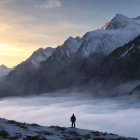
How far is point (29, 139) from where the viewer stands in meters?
37.6

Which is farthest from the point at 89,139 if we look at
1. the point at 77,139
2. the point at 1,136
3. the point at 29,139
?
the point at 1,136

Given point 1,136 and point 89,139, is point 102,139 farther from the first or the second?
point 1,136

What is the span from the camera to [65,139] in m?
43.6

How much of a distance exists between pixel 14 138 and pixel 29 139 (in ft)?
7.37

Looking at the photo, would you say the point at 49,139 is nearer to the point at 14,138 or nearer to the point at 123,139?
the point at 14,138

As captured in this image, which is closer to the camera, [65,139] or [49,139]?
[49,139]

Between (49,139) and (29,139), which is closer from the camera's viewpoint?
(29,139)

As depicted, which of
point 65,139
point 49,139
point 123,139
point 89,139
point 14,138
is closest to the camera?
point 14,138

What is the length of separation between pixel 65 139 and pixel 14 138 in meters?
10.00

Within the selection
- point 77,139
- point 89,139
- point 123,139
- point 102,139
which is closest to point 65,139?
point 77,139

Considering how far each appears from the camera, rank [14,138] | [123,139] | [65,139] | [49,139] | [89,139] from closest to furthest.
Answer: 1. [14,138]
2. [49,139]
3. [65,139]
4. [89,139]
5. [123,139]

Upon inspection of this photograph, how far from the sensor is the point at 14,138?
3634 centimetres

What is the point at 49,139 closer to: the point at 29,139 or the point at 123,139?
the point at 29,139

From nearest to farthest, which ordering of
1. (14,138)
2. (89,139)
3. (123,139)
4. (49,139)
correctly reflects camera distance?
(14,138) < (49,139) < (89,139) < (123,139)
